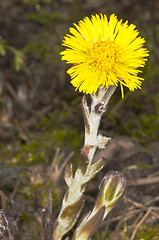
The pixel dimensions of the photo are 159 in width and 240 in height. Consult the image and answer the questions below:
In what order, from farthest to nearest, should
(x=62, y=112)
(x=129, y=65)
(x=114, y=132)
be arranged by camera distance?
(x=62, y=112) → (x=114, y=132) → (x=129, y=65)

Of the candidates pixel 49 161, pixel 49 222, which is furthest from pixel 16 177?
pixel 49 222

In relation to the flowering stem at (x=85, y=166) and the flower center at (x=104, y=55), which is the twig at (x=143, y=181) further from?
the flower center at (x=104, y=55)

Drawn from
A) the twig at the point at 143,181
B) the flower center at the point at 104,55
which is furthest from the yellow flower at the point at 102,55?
the twig at the point at 143,181

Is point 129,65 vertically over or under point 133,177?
over

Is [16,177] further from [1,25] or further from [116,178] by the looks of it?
[1,25]

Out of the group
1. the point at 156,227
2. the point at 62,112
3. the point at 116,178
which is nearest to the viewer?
the point at 116,178

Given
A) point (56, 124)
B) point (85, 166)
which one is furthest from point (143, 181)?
point (56, 124)

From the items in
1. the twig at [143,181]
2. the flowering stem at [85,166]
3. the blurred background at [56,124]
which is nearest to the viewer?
the flowering stem at [85,166]

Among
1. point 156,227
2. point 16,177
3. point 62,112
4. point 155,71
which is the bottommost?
point 156,227
